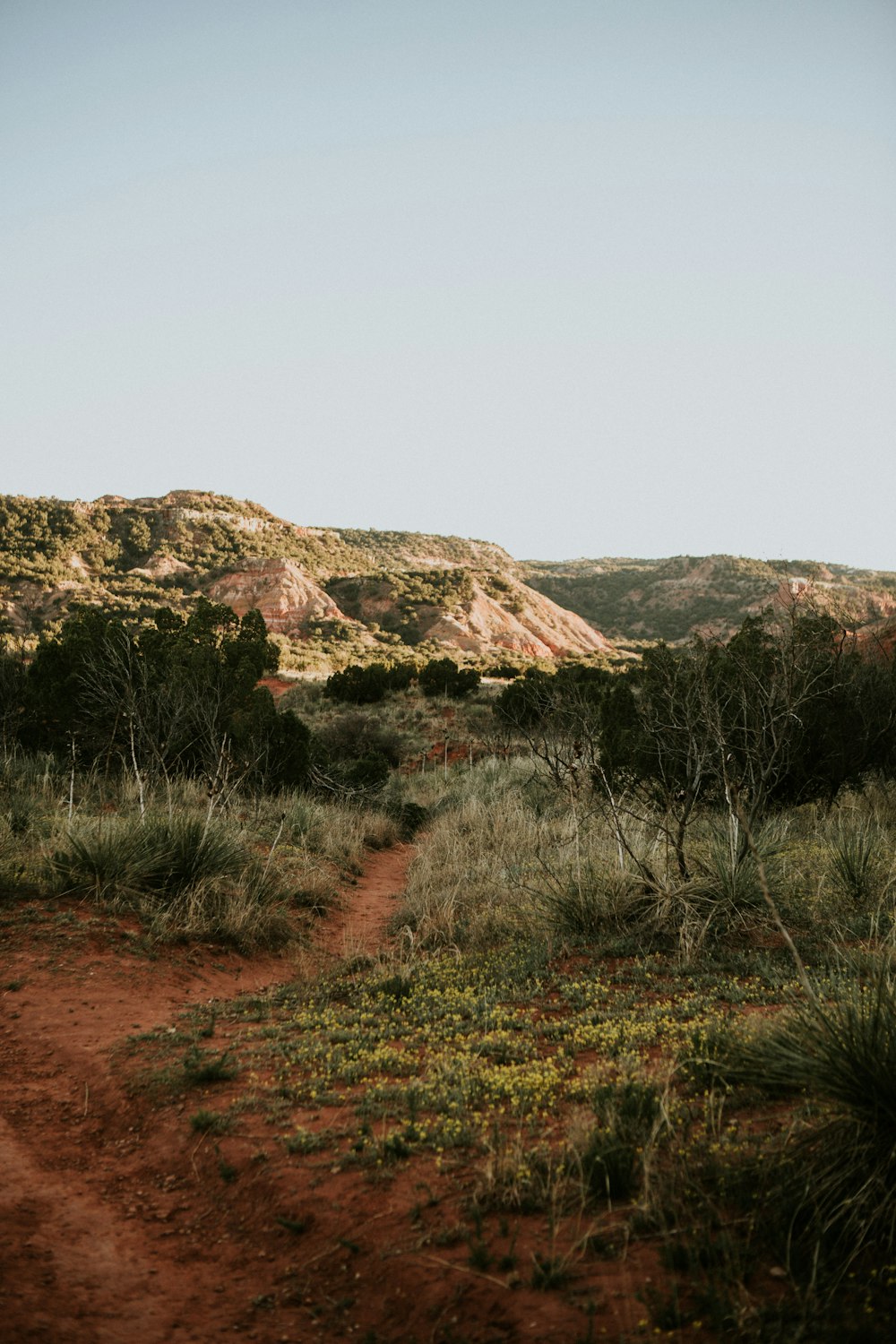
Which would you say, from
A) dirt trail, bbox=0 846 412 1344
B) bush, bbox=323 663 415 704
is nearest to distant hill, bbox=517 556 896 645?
bush, bbox=323 663 415 704

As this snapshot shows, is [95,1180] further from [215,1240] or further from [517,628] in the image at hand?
[517,628]

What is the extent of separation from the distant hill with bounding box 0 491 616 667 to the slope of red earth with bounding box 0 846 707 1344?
126 feet

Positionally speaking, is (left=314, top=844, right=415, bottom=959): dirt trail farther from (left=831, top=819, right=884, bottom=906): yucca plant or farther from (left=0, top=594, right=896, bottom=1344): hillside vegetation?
(left=831, top=819, right=884, bottom=906): yucca plant

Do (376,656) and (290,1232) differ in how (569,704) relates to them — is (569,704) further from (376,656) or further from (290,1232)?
(376,656)

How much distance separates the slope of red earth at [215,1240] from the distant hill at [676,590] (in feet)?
210

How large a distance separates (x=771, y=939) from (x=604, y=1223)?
4.04 meters

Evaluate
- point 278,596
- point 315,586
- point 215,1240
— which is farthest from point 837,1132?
point 315,586

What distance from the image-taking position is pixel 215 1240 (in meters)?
3.10

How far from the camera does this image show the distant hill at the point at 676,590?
72.6 metres

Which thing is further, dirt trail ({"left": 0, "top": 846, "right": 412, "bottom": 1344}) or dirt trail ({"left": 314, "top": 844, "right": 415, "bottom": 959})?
dirt trail ({"left": 314, "top": 844, "right": 415, "bottom": 959})

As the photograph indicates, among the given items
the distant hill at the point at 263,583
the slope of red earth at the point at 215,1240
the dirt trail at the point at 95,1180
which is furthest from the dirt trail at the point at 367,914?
the distant hill at the point at 263,583

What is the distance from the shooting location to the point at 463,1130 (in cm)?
338

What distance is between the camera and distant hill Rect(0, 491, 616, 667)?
4894cm

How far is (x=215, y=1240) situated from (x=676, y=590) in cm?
8666
